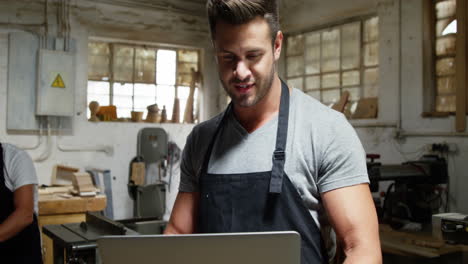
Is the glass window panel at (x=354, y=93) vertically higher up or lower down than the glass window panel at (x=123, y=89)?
lower down

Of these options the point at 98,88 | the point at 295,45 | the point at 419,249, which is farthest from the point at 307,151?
the point at 98,88

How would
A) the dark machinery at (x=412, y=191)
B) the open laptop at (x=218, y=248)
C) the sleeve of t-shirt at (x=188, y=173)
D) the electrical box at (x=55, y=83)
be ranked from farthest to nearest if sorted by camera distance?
the electrical box at (x=55, y=83) < the dark machinery at (x=412, y=191) < the sleeve of t-shirt at (x=188, y=173) < the open laptop at (x=218, y=248)

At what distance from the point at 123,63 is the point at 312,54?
79.1 inches

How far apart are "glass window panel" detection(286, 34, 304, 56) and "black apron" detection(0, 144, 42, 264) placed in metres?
3.42

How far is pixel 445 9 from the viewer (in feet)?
11.6

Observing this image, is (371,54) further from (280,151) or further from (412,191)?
(280,151)

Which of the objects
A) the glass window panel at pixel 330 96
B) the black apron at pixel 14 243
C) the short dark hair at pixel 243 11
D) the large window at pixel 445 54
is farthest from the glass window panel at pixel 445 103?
the black apron at pixel 14 243

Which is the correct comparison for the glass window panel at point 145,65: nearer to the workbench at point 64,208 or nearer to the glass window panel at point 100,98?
the glass window panel at point 100,98

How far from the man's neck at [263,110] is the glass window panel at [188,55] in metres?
4.38

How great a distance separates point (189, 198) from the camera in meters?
1.30

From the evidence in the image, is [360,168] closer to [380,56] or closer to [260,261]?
[260,261]

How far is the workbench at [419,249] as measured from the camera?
7.96 ft

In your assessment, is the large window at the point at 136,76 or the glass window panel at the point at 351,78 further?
the large window at the point at 136,76

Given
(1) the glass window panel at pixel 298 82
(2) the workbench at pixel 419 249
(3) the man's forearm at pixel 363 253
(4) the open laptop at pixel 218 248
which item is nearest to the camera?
(4) the open laptop at pixel 218 248
